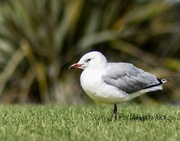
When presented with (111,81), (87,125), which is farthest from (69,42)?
(87,125)

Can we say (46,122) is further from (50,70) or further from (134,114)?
(50,70)

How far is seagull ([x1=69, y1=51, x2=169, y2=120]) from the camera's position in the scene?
6.72 metres

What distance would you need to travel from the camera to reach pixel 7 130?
20.4 feet

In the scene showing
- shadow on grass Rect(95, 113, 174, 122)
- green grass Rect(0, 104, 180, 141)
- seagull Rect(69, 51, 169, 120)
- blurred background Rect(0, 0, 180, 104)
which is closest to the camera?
green grass Rect(0, 104, 180, 141)

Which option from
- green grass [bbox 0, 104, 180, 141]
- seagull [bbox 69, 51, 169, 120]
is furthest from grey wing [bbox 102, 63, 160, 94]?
green grass [bbox 0, 104, 180, 141]

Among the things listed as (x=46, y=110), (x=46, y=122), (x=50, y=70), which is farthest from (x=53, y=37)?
(x=46, y=122)

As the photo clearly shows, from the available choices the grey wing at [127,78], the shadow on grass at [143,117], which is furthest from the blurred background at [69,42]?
the grey wing at [127,78]

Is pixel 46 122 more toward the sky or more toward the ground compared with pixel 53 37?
more toward the ground

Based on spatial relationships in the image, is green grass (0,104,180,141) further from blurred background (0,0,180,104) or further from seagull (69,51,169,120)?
blurred background (0,0,180,104)

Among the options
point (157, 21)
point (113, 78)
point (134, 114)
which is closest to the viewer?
point (113, 78)

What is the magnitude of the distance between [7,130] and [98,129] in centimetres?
88

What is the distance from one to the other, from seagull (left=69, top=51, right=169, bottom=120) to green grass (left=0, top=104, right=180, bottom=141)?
0.29m

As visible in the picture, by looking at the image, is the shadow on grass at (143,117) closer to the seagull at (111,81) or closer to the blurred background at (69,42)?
the seagull at (111,81)

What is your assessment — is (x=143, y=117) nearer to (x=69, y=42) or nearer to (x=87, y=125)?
(x=87, y=125)
